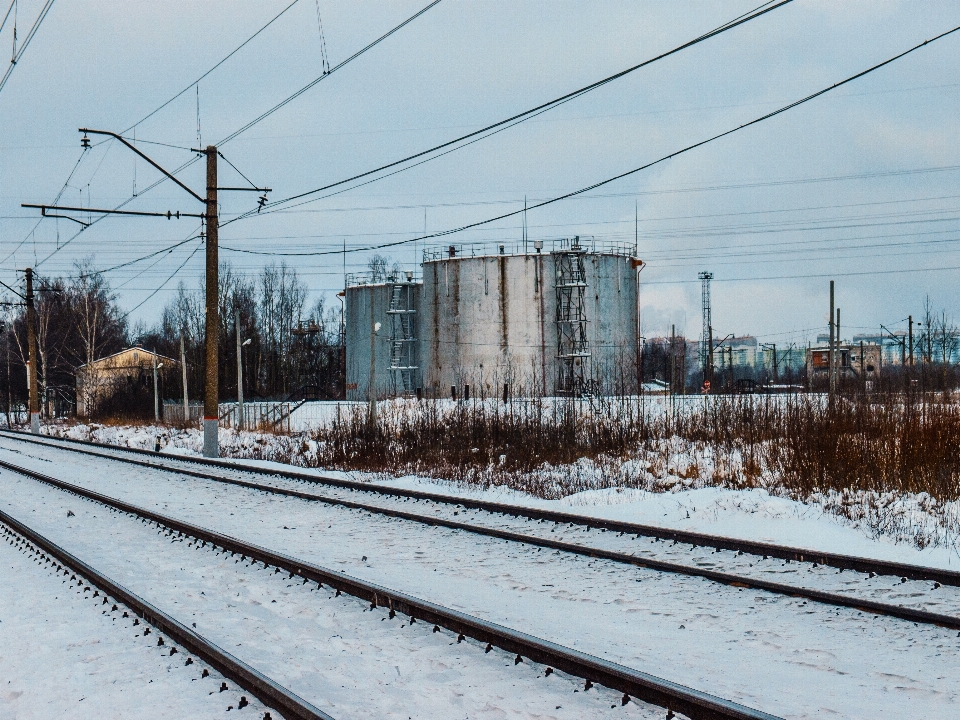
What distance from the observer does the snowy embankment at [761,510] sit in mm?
8969

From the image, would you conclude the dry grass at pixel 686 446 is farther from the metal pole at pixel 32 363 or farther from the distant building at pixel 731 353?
the metal pole at pixel 32 363

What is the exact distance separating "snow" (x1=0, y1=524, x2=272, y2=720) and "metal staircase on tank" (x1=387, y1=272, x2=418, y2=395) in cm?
5091

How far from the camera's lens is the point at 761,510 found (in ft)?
36.1

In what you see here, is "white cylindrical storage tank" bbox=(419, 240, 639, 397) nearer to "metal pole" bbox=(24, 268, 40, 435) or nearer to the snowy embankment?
"metal pole" bbox=(24, 268, 40, 435)

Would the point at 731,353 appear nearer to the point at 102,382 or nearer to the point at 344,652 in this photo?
the point at 102,382

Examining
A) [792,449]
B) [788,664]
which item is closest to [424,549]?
[788,664]

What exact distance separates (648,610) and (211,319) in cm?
1857

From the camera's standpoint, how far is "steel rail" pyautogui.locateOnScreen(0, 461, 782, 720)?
13.7 ft

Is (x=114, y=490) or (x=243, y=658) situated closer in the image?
(x=243, y=658)

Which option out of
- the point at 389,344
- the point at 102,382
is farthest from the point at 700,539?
the point at 102,382

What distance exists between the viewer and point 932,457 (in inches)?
472

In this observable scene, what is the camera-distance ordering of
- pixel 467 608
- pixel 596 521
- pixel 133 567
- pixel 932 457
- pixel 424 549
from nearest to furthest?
pixel 467 608, pixel 133 567, pixel 424 549, pixel 596 521, pixel 932 457

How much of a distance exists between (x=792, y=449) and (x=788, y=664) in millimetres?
8840

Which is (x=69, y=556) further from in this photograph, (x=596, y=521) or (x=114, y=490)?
(x=114, y=490)
